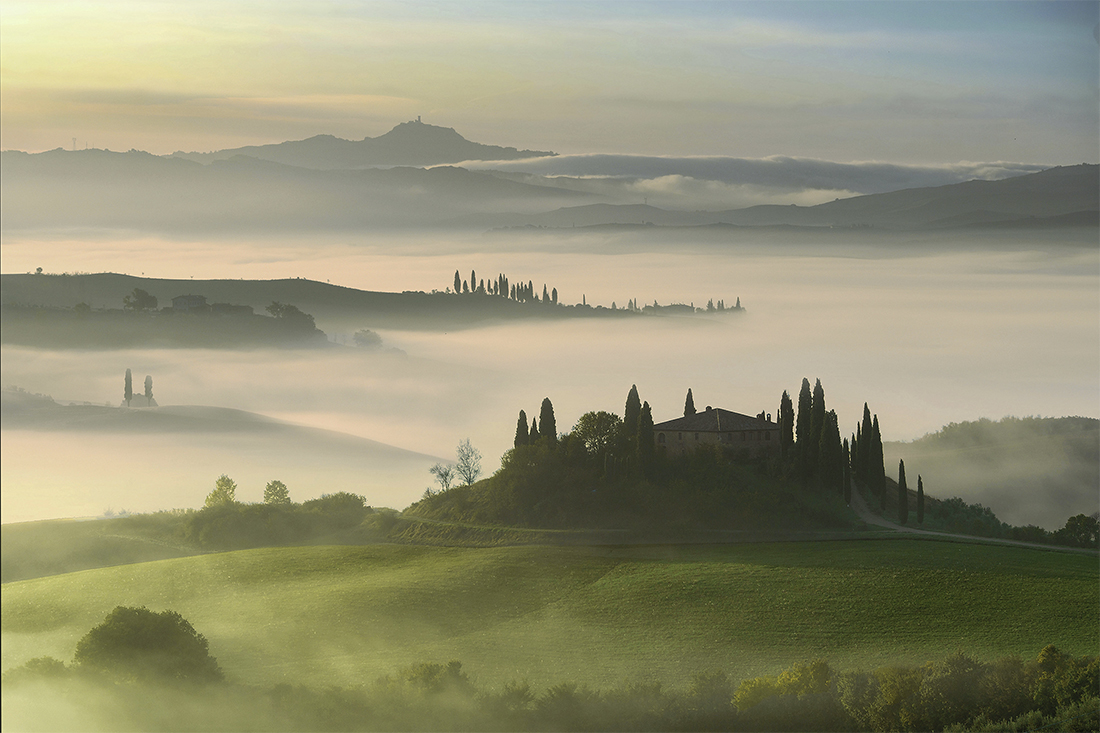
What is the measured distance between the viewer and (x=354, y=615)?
1914 inches

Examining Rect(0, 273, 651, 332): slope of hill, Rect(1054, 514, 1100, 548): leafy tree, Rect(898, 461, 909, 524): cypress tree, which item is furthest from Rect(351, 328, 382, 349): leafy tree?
Rect(1054, 514, 1100, 548): leafy tree

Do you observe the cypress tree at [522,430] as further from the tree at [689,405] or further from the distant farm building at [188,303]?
the distant farm building at [188,303]

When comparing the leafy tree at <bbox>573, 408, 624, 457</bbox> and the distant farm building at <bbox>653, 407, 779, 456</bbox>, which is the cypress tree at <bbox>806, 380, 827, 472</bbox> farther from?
the leafy tree at <bbox>573, 408, 624, 457</bbox>

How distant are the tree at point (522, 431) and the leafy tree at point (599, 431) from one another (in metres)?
4.96

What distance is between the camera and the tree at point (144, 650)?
34.8m

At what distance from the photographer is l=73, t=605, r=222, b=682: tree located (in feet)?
114

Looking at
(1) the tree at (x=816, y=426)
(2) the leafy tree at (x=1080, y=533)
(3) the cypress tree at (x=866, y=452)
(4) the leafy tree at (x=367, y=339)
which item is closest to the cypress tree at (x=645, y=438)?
(1) the tree at (x=816, y=426)

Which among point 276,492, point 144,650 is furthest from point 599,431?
point 144,650

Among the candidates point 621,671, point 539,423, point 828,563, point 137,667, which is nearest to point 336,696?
point 137,667

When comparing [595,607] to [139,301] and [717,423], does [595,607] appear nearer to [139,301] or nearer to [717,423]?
[717,423]

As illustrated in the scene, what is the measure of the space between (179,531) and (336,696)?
39.9m

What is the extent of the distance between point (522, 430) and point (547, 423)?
202cm

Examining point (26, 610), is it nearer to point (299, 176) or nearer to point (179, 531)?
point (179, 531)

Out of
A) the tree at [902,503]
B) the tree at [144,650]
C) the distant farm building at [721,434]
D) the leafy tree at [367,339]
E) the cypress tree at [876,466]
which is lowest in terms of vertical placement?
the tree at [144,650]
